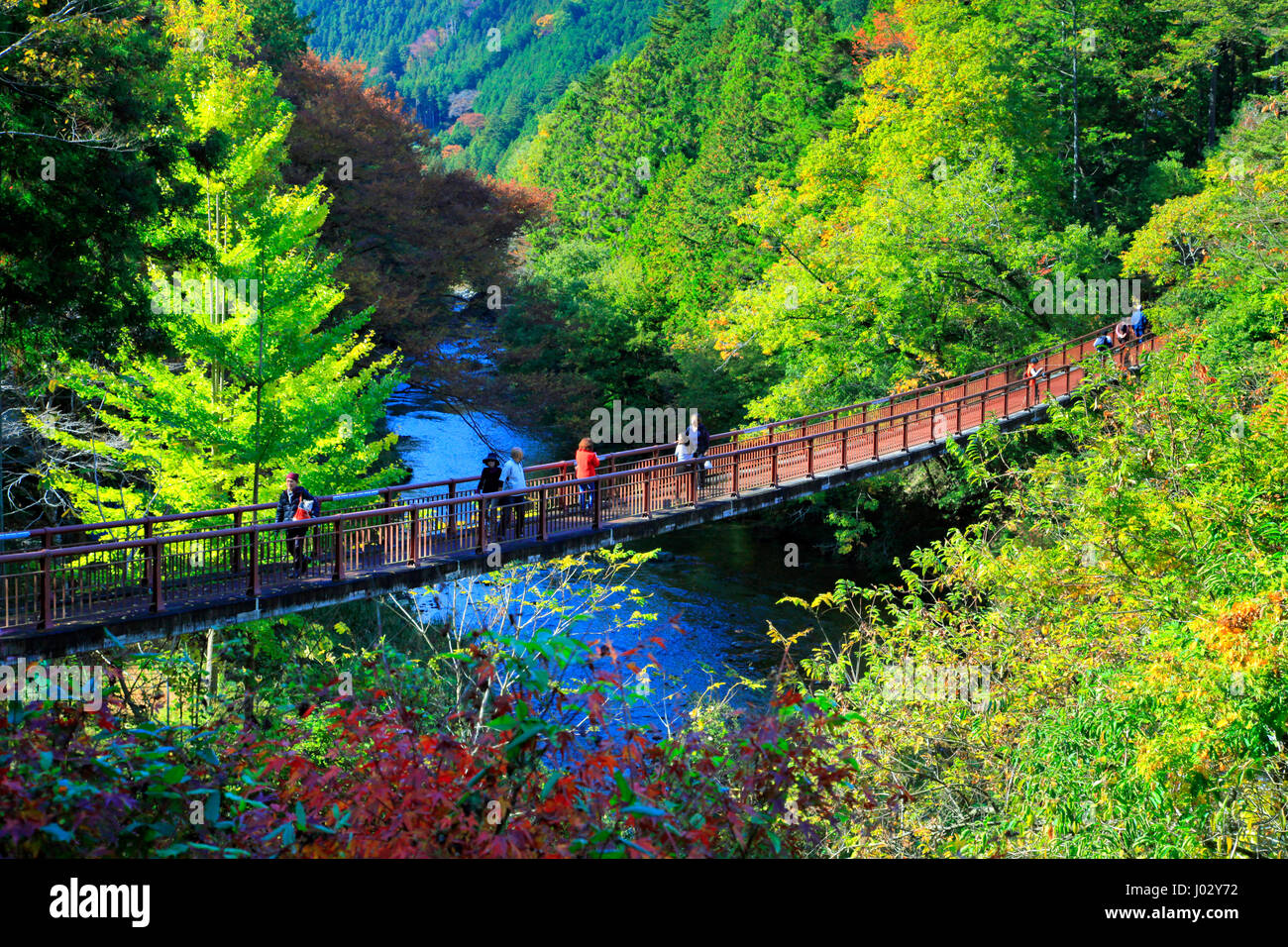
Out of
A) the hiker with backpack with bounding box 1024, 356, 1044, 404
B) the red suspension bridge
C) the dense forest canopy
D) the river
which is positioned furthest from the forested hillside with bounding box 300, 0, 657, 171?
the red suspension bridge

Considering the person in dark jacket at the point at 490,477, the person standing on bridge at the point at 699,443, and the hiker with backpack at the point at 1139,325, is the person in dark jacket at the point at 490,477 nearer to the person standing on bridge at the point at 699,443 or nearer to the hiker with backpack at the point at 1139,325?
the person standing on bridge at the point at 699,443

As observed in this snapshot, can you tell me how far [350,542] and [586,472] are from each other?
12.1 ft

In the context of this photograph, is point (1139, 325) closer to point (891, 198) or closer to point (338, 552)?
point (891, 198)

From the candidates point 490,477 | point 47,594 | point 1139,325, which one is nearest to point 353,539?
point 490,477

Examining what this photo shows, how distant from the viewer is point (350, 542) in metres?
13.5

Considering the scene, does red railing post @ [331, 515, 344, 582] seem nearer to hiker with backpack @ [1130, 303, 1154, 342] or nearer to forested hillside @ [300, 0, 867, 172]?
hiker with backpack @ [1130, 303, 1154, 342]

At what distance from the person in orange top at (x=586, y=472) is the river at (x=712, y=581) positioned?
7.05ft

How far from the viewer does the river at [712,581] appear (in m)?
19.0

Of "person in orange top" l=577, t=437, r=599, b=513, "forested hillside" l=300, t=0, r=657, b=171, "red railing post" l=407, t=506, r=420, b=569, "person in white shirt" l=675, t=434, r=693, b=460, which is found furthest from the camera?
"forested hillside" l=300, t=0, r=657, b=171

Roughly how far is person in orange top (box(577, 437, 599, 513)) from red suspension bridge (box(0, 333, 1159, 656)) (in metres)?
0.06

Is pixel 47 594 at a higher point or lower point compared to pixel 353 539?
lower

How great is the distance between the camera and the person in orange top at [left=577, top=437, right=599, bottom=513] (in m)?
15.5

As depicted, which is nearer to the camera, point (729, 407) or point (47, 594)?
point (47, 594)

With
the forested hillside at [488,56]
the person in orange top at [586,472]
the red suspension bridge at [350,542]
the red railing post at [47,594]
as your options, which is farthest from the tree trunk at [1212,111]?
the forested hillside at [488,56]
